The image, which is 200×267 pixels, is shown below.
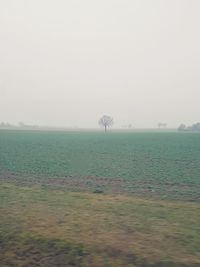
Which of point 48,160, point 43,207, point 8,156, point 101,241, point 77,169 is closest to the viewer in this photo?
point 101,241

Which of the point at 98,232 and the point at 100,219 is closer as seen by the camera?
the point at 98,232

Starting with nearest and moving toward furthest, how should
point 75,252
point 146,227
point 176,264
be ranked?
point 176,264 < point 75,252 < point 146,227

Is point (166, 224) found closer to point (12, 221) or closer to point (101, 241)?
point (101, 241)

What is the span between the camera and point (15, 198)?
15867 millimetres

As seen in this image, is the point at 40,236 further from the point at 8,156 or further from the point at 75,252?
the point at 8,156

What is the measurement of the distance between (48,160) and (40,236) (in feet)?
70.5

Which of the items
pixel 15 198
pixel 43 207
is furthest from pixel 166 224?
pixel 15 198

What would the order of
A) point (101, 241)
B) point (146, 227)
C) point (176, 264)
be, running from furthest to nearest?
point (146, 227) → point (101, 241) → point (176, 264)

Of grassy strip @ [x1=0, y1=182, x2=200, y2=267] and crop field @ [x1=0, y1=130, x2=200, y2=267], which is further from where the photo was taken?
crop field @ [x1=0, y1=130, x2=200, y2=267]

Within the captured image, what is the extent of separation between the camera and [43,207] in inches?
553

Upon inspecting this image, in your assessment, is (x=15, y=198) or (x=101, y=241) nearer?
(x=101, y=241)

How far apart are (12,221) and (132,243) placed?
17.0 feet

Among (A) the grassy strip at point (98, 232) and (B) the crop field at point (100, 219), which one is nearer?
(A) the grassy strip at point (98, 232)

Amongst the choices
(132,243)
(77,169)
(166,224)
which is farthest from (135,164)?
(132,243)
